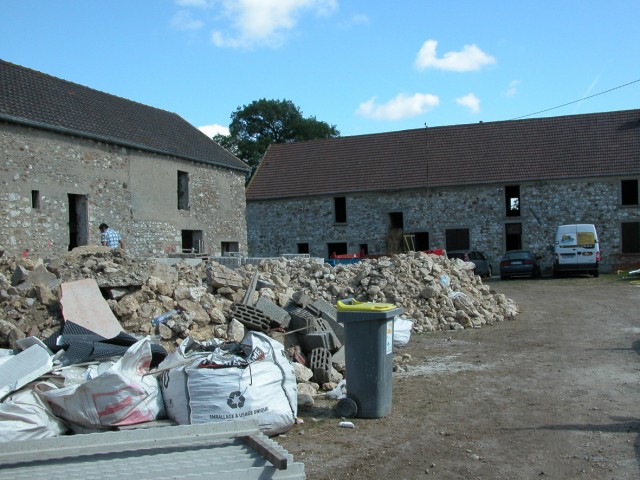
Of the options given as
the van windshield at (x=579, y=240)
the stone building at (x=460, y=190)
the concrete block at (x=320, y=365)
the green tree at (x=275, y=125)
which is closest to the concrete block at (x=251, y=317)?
the concrete block at (x=320, y=365)

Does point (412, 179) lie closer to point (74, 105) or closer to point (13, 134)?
point (74, 105)

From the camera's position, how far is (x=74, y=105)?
71.1ft

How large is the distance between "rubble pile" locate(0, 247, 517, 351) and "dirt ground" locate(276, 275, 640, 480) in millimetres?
2155

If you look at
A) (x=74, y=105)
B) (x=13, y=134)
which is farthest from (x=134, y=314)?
(x=74, y=105)

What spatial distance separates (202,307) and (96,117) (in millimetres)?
15319

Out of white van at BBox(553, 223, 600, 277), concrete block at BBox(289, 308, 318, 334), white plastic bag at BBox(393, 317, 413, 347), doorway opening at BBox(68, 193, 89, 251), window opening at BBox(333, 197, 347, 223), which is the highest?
window opening at BBox(333, 197, 347, 223)

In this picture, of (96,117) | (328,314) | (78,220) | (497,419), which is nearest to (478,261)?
(78,220)

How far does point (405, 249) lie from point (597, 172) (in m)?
10.1

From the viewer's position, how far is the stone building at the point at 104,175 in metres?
18.0

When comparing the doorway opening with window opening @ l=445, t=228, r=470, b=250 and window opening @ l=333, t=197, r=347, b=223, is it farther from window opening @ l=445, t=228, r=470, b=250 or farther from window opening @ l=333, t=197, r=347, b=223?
window opening @ l=445, t=228, r=470, b=250

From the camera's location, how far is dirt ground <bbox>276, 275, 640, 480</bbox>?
4971 millimetres

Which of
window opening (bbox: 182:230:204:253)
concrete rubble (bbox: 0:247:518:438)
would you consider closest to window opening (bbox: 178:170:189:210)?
window opening (bbox: 182:230:204:253)

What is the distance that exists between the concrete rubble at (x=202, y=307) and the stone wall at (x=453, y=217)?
19008mm

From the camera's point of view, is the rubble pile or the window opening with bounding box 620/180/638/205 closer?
the rubble pile
